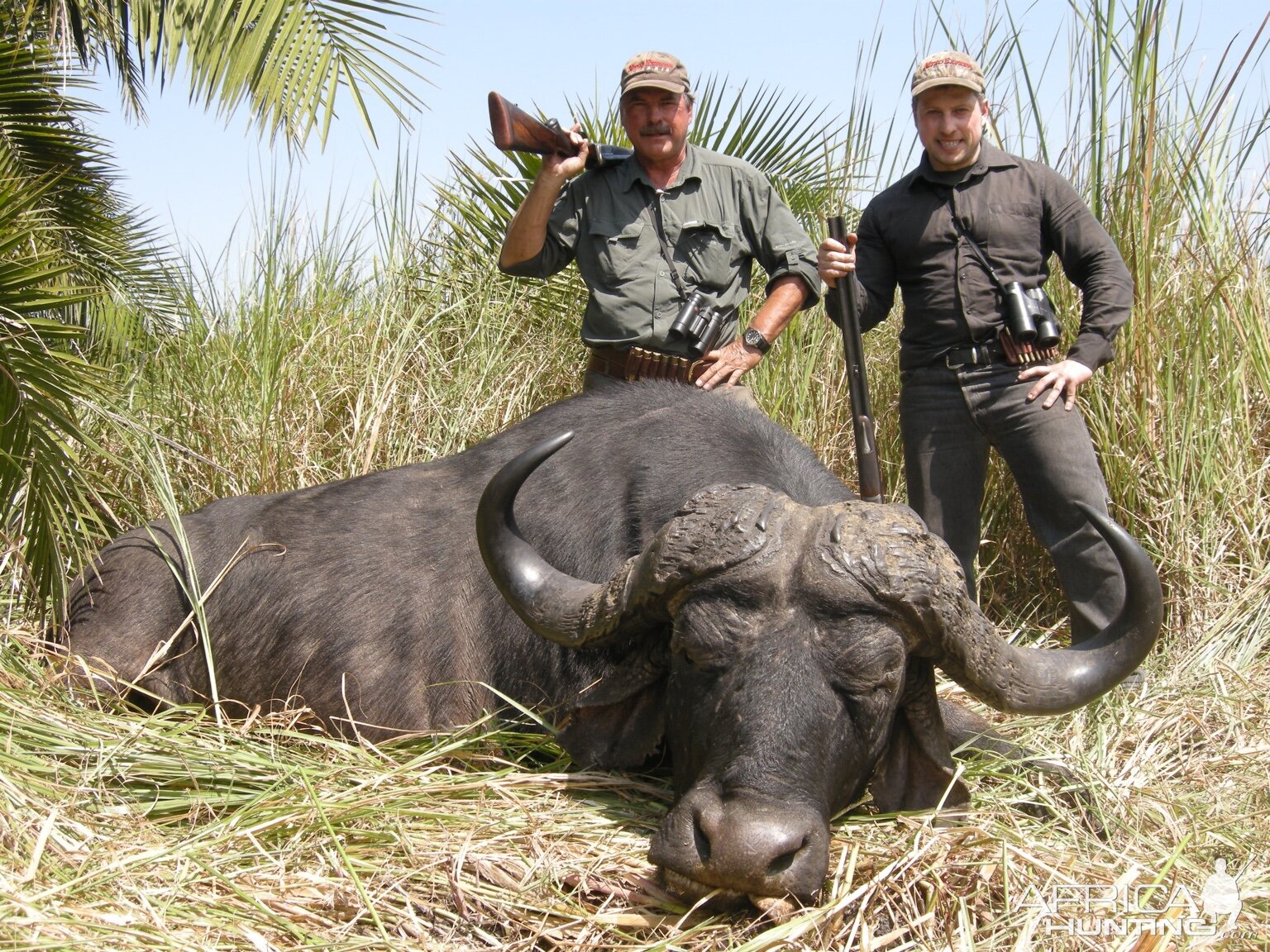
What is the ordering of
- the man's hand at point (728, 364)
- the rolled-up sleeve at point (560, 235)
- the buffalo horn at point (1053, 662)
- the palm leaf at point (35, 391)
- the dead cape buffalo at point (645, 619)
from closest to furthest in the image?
the dead cape buffalo at point (645, 619) < the buffalo horn at point (1053, 662) < the palm leaf at point (35, 391) < the man's hand at point (728, 364) < the rolled-up sleeve at point (560, 235)

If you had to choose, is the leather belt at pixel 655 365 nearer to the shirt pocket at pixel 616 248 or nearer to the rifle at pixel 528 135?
the shirt pocket at pixel 616 248

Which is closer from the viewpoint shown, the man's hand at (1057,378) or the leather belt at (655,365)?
the man's hand at (1057,378)

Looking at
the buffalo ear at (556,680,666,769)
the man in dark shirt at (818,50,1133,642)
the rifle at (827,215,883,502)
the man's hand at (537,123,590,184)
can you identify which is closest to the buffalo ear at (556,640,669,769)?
the buffalo ear at (556,680,666,769)

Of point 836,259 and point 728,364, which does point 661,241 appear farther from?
point 836,259

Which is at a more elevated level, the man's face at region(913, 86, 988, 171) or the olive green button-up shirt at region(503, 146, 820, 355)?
the man's face at region(913, 86, 988, 171)

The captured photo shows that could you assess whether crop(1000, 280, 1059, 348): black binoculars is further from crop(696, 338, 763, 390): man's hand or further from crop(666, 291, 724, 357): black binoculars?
crop(666, 291, 724, 357): black binoculars

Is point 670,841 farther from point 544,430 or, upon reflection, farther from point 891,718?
point 544,430

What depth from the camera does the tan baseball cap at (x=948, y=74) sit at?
4.65 meters

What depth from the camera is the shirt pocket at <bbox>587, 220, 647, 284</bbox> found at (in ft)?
17.4

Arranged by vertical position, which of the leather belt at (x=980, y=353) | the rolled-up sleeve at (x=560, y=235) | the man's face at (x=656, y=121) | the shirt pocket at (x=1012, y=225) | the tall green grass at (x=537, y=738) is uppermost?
the man's face at (x=656, y=121)

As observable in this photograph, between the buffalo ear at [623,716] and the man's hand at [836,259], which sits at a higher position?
the man's hand at [836,259]

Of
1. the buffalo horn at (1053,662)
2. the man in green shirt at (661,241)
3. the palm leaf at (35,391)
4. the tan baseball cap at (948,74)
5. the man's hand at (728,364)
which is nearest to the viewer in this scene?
the buffalo horn at (1053,662)

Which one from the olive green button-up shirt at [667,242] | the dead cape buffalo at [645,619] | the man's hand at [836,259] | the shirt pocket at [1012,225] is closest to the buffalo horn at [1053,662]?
the dead cape buffalo at [645,619]

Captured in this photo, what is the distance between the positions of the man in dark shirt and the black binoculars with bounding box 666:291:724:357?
62 centimetres
